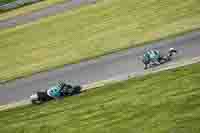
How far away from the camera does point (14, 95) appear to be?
104ft

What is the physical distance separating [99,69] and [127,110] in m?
6.36

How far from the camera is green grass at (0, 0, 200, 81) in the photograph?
111 feet

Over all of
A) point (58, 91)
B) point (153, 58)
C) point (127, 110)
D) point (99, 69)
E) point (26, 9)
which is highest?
point (26, 9)

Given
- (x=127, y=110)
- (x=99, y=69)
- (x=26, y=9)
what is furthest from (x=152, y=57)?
(x=26, y=9)

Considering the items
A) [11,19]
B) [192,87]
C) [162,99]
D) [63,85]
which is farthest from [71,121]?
[11,19]

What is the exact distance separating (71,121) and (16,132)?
14.2 ft

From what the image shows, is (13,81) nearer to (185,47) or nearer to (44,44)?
(44,44)

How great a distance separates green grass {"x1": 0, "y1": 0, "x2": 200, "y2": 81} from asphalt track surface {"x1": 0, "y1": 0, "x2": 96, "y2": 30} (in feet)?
5.25

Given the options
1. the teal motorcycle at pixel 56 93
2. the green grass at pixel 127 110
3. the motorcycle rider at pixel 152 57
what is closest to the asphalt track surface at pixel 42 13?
the motorcycle rider at pixel 152 57

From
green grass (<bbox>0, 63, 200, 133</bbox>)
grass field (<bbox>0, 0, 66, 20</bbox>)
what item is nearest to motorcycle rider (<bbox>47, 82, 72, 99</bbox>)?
green grass (<bbox>0, 63, 200, 133</bbox>)

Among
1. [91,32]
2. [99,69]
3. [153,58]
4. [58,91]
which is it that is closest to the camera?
[58,91]

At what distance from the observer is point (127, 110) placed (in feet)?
84.4

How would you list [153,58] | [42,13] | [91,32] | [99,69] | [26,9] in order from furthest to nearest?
[26,9], [42,13], [91,32], [99,69], [153,58]

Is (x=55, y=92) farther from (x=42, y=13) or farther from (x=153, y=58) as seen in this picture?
(x=42, y=13)
